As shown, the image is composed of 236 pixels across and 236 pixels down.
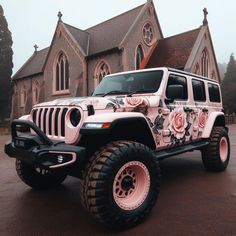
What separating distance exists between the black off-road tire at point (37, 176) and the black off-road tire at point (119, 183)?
1651mm

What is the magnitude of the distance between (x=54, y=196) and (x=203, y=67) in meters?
24.0

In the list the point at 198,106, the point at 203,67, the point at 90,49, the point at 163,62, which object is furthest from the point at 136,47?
the point at 198,106

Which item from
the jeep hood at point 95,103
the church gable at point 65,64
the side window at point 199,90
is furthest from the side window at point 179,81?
the church gable at point 65,64

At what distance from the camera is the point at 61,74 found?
2667cm

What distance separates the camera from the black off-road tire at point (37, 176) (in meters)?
4.64

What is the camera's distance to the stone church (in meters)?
21.8

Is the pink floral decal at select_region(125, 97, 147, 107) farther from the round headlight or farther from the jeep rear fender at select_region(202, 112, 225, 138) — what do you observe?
the jeep rear fender at select_region(202, 112, 225, 138)

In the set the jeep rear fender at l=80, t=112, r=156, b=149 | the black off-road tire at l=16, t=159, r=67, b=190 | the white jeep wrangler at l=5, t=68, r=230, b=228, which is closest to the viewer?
the white jeep wrangler at l=5, t=68, r=230, b=228

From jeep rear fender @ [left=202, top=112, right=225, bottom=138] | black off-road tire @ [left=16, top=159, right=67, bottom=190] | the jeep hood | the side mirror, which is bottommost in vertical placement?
black off-road tire @ [left=16, top=159, right=67, bottom=190]

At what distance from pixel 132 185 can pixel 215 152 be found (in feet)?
9.78

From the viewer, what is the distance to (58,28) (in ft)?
87.4

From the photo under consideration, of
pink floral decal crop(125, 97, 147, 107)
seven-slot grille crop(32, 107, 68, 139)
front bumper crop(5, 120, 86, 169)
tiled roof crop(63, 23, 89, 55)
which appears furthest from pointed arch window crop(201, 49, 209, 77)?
front bumper crop(5, 120, 86, 169)

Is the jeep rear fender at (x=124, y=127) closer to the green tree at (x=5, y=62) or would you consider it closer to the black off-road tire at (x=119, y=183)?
the black off-road tire at (x=119, y=183)

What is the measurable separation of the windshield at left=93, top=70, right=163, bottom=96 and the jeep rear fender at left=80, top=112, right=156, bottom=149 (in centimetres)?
84
